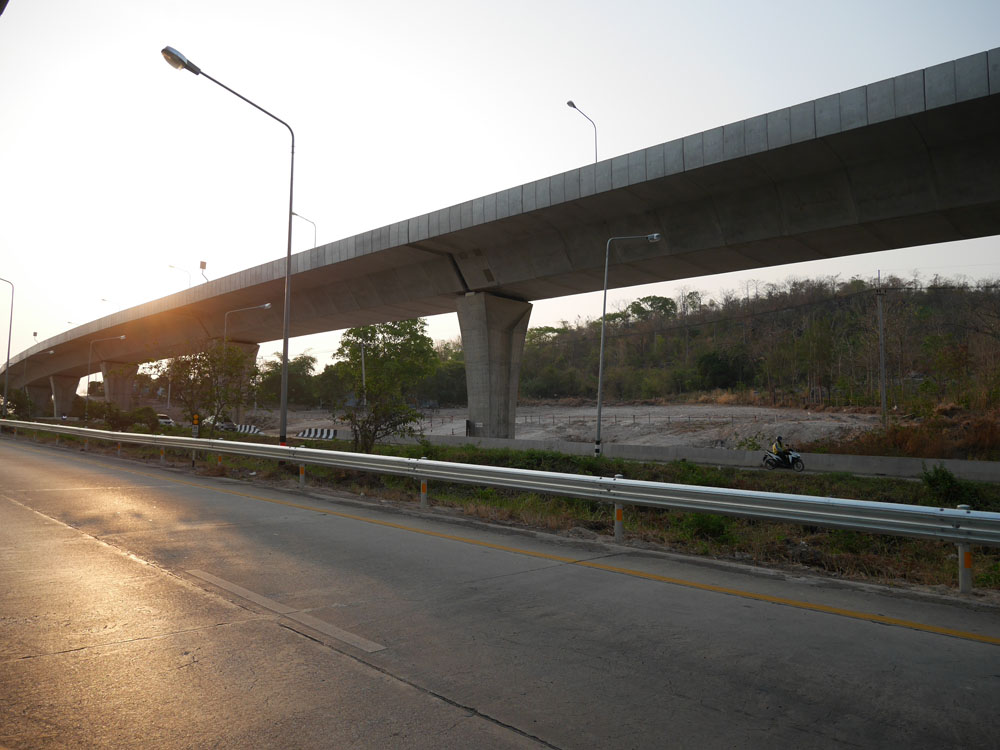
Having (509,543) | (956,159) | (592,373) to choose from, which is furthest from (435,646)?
(592,373)

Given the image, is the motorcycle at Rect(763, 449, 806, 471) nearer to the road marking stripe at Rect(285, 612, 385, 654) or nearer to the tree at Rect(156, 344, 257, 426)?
the tree at Rect(156, 344, 257, 426)

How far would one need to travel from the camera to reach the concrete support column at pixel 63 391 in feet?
281

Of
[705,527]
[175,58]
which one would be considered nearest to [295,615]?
[705,527]

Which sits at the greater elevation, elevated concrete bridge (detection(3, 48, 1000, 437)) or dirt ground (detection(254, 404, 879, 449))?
elevated concrete bridge (detection(3, 48, 1000, 437))

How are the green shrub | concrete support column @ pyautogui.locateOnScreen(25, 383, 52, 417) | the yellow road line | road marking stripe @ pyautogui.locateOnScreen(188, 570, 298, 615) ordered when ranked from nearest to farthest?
the yellow road line → road marking stripe @ pyautogui.locateOnScreen(188, 570, 298, 615) → the green shrub → concrete support column @ pyautogui.locateOnScreen(25, 383, 52, 417)

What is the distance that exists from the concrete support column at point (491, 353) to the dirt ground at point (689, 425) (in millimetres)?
8205

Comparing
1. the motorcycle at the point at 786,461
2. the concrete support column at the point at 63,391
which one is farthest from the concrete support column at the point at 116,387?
the motorcycle at the point at 786,461

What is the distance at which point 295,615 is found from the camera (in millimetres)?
5684

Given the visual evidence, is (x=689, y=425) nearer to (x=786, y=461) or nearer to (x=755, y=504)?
(x=786, y=461)

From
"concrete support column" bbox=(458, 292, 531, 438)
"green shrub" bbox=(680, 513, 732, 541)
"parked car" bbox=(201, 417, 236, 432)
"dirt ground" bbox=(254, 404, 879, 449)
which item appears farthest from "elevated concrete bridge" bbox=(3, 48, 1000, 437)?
"green shrub" bbox=(680, 513, 732, 541)

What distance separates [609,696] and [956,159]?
60.8ft

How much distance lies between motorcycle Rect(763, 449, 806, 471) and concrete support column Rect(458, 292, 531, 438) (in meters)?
11.0

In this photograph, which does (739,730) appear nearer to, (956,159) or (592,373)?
(956,159)

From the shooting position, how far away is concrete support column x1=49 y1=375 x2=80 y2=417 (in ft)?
281
